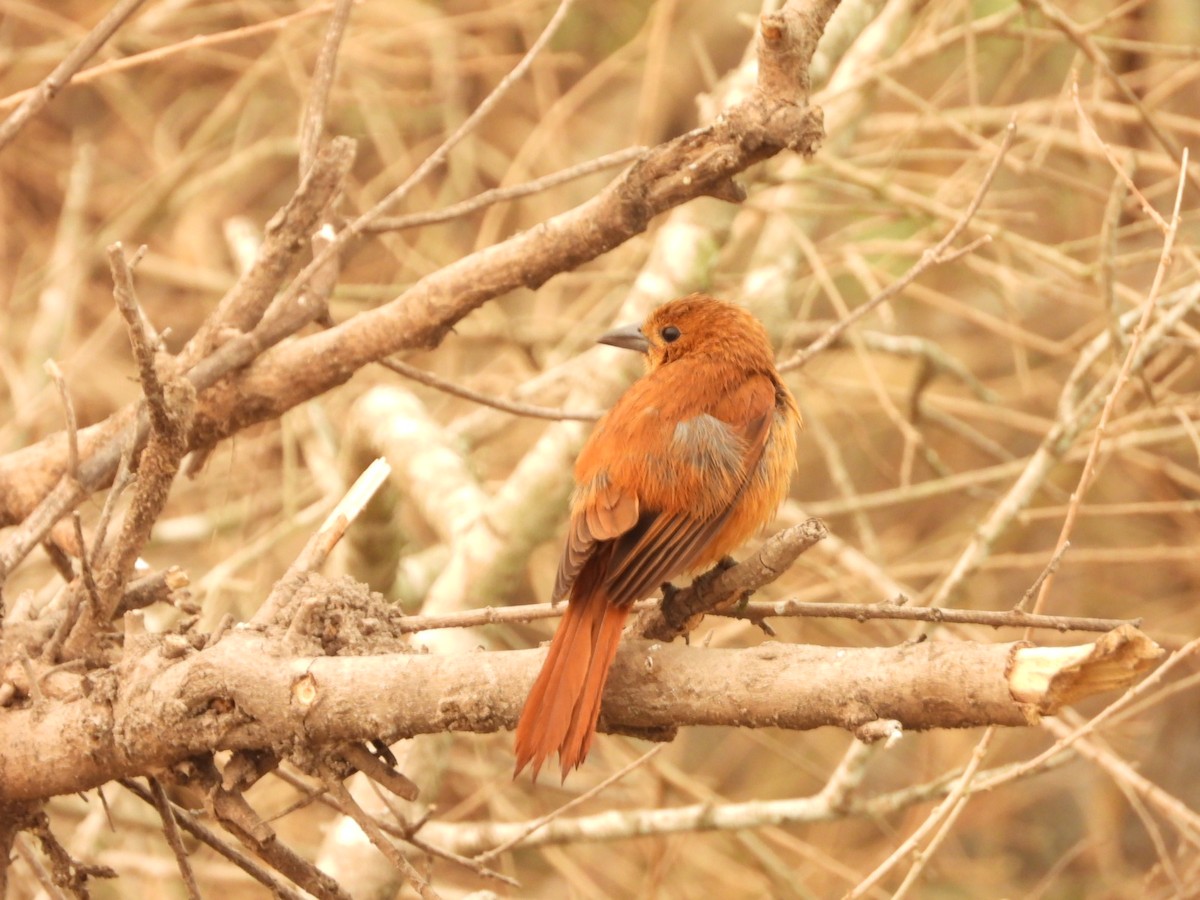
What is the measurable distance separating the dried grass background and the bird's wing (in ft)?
3.03

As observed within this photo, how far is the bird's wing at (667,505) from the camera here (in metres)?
2.57

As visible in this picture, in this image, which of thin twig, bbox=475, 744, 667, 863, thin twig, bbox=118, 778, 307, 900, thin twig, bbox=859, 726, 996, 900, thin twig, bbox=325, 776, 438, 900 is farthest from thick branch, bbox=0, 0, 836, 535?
thin twig, bbox=859, 726, 996, 900

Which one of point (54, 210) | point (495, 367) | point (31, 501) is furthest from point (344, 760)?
point (54, 210)

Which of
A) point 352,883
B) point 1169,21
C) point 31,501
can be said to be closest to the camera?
point 31,501

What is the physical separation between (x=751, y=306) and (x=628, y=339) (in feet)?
3.48

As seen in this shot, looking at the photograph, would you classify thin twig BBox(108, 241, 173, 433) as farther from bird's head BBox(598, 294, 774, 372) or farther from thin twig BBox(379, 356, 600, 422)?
bird's head BBox(598, 294, 774, 372)

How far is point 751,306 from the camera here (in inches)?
183

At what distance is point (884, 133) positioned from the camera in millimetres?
6023

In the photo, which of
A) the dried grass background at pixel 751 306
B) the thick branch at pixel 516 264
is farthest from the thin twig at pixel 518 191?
the dried grass background at pixel 751 306

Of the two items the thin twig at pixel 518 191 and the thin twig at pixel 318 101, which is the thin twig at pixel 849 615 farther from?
the thin twig at pixel 318 101

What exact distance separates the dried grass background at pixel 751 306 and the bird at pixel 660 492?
0.77 meters

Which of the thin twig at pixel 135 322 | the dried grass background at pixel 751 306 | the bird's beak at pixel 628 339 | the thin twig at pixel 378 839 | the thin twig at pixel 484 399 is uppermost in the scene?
the dried grass background at pixel 751 306

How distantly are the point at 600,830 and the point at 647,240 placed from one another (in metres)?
2.78

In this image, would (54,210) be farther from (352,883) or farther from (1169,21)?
(1169,21)
